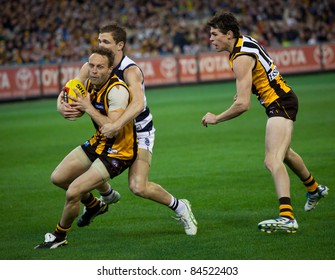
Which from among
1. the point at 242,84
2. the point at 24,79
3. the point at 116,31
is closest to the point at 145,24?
the point at 24,79

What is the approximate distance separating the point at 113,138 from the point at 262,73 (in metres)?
1.95

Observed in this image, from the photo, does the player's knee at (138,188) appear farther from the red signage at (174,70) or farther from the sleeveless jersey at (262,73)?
the red signage at (174,70)

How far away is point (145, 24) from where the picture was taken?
3600cm

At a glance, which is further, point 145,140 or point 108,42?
point 145,140

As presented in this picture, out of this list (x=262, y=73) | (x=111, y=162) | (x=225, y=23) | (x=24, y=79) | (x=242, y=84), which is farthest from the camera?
(x=24, y=79)

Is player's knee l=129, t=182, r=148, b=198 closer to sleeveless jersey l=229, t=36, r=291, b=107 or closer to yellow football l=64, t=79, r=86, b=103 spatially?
yellow football l=64, t=79, r=86, b=103

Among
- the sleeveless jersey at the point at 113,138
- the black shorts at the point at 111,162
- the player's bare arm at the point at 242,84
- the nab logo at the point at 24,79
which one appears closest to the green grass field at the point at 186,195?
the black shorts at the point at 111,162

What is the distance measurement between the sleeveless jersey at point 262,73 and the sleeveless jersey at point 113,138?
1.44 m

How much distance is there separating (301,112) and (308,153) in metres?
6.47

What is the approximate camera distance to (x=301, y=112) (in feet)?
65.3

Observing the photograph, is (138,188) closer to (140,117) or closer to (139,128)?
(139,128)

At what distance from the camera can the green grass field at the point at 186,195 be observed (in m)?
7.48

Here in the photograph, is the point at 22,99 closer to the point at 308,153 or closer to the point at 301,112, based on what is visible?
the point at 301,112

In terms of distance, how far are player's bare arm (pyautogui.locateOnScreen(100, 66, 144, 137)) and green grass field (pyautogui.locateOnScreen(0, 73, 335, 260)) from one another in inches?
49.9
